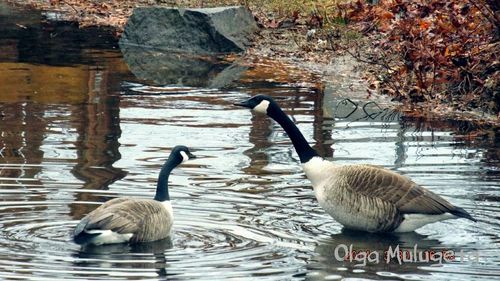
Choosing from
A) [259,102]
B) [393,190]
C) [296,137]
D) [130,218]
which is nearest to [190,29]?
[259,102]

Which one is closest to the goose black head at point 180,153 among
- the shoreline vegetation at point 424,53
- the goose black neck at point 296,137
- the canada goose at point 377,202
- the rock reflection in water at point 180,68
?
the goose black neck at point 296,137

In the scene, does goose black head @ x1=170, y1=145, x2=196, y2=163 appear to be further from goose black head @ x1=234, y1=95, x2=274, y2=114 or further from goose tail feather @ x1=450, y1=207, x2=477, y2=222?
goose tail feather @ x1=450, y1=207, x2=477, y2=222

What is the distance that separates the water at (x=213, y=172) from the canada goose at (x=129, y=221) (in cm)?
12

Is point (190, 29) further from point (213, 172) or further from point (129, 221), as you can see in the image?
point (129, 221)

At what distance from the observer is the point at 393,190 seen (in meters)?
10.9

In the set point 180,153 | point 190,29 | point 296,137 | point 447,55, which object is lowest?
point 180,153

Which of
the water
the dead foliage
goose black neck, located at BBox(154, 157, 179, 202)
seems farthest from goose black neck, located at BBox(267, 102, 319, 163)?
the dead foliage

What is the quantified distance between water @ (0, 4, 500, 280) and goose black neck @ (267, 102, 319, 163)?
57 centimetres

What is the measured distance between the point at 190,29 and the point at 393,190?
38.1 feet

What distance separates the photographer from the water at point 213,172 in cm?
981

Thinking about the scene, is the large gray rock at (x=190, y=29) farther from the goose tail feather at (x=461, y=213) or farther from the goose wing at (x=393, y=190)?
the goose tail feather at (x=461, y=213)

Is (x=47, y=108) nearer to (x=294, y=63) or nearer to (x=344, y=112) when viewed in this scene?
(x=344, y=112)

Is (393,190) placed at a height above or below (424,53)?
below

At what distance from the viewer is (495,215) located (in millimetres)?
11352
